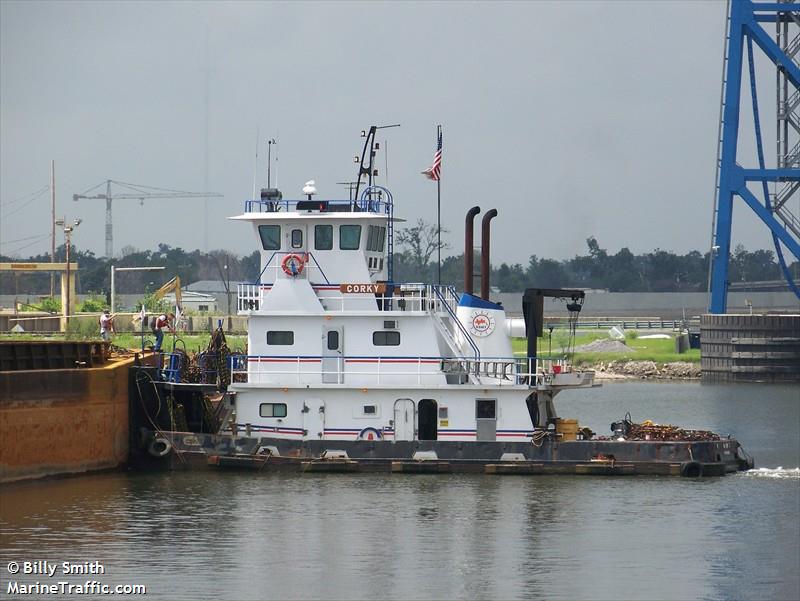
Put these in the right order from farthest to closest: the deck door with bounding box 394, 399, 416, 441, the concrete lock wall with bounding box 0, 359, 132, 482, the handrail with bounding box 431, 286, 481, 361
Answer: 1. the handrail with bounding box 431, 286, 481, 361
2. the deck door with bounding box 394, 399, 416, 441
3. the concrete lock wall with bounding box 0, 359, 132, 482

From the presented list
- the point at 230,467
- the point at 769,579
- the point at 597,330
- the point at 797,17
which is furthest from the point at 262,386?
the point at 597,330

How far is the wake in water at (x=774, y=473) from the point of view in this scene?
32031 mm

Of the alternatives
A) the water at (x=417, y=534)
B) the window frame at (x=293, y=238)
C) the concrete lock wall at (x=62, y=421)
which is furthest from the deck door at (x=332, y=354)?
the concrete lock wall at (x=62, y=421)

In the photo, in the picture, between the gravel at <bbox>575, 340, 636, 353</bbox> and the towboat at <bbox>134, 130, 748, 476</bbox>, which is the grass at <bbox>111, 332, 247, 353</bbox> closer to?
the gravel at <bbox>575, 340, 636, 353</bbox>

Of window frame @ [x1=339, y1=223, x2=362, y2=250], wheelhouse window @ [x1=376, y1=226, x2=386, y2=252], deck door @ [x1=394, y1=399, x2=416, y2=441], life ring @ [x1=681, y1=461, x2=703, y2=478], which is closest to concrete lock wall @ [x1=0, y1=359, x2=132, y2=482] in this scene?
window frame @ [x1=339, y1=223, x2=362, y2=250]

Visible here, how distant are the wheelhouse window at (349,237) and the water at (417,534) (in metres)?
5.17

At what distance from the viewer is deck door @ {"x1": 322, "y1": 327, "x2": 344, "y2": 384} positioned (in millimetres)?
30938

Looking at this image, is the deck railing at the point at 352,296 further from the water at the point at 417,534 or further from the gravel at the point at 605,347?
the gravel at the point at 605,347

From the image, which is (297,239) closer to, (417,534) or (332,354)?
(332,354)

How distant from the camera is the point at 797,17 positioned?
208 feet

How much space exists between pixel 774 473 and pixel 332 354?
10.5m

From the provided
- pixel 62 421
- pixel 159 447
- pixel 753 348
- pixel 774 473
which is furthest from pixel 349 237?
pixel 753 348

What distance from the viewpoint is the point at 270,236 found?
3203 cm

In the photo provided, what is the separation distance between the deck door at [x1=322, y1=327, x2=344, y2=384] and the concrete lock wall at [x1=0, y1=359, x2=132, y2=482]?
4547 mm
